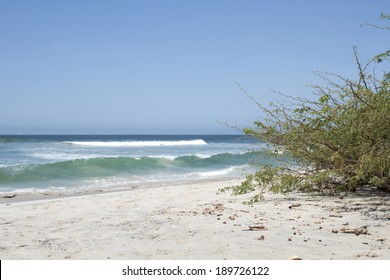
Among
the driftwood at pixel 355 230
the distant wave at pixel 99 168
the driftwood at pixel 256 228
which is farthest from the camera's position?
the distant wave at pixel 99 168

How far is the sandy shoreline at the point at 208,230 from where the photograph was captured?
437 cm

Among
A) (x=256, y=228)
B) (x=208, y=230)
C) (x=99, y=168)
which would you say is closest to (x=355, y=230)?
(x=256, y=228)

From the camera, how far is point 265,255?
165 inches

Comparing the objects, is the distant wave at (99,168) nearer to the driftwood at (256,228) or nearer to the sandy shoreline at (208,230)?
the sandy shoreline at (208,230)

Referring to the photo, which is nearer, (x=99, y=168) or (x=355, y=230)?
(x=355, y=230)

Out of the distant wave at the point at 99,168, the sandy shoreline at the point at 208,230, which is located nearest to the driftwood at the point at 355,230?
the sandy shoreline at the point at 208,230

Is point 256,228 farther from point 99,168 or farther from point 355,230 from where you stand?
point 99,168

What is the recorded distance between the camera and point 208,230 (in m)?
5.25

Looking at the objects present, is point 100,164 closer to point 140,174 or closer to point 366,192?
point 140,174

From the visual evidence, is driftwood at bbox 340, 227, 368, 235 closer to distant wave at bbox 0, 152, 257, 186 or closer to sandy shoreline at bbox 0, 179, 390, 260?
sandy shoreline at bbox 0, 179, 390, 260

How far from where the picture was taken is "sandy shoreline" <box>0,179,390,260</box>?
4.37 meters
